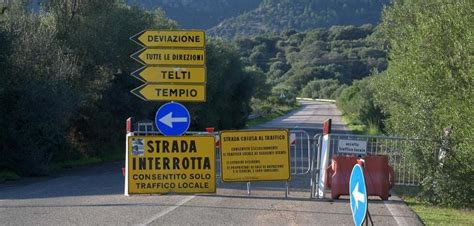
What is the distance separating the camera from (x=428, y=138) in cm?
1469

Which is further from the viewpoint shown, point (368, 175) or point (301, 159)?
point (301, 159)

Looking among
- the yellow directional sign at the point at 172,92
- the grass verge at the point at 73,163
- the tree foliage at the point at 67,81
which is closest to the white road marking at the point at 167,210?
the yellow directional sign at the point at 172,92

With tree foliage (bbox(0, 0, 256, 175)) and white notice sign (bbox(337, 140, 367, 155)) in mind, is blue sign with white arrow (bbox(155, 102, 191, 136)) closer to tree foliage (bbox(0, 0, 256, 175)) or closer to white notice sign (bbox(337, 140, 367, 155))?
white notice sign (bbox(337, 140, 367, 155))

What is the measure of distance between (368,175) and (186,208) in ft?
12.6

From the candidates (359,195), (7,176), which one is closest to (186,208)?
(359,195)

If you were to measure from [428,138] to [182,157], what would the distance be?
5.08 meters

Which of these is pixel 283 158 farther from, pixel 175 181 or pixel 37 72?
pixel 37 72

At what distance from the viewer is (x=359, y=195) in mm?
7203

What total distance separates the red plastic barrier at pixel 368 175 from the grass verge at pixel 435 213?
0.66m

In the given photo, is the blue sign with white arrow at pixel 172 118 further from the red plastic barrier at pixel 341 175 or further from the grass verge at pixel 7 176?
the grass verge at pixel 7 176

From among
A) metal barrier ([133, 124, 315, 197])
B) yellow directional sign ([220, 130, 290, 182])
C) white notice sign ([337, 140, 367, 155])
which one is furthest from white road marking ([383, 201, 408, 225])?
yellow directional sign ([220, 130, 290, 182])

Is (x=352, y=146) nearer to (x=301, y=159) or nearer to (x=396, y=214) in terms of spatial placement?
(x=396, y=214)

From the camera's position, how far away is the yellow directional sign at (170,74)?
14320 mm

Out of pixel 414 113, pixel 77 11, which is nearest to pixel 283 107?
pixel 77 11
